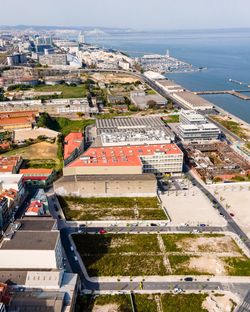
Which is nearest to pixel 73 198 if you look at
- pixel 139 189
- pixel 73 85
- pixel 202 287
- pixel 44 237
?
pixel 139 189

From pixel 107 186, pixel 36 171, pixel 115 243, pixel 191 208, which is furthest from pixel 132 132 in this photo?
pixel 115 243

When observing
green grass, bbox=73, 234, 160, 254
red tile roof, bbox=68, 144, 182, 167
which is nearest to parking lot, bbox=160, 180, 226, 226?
green grass, bbox=73, 234, 160, 254

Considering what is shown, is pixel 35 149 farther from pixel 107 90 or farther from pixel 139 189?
pixel 107 90

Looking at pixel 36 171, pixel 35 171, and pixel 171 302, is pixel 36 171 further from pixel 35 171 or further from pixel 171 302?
pixel 171 302

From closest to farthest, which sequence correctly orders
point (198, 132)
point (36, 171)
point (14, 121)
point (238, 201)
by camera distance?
point (238, 201), point (36, 171), point (198, 132), point (14, 121)

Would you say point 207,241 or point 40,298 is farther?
point 207,241

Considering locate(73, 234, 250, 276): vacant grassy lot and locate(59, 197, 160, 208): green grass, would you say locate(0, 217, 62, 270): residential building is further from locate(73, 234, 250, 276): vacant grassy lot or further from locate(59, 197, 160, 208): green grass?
locate(59, 197, 160, 208): green grass

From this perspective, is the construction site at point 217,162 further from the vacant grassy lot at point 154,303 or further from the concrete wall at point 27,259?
the concrete wall at point 27,259
